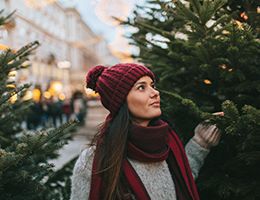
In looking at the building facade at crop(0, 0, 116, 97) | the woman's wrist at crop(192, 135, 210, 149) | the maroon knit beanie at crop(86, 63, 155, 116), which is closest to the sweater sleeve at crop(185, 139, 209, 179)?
the woman's wrist at crop(192, 135, 210, 149)

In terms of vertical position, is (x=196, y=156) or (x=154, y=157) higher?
(x=154, y=157)

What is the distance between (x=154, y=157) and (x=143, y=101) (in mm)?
271

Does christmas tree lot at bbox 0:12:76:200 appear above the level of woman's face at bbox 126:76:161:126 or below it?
below

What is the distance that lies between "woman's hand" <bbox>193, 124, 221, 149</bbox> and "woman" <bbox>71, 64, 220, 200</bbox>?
0.70ft

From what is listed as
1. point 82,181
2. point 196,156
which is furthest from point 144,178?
point 196,156

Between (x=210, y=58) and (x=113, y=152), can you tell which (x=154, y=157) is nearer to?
(x=113, y=152)

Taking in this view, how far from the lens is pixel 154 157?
1605 mm

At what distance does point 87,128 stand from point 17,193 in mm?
12351

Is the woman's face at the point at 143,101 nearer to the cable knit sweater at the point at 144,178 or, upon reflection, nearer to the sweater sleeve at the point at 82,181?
the cable knit sweater at the point at 144,178

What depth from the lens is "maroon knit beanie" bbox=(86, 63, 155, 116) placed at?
5.48ft

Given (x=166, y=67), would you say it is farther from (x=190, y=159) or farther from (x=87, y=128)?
(x=87, y=128)

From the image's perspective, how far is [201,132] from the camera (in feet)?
6.36

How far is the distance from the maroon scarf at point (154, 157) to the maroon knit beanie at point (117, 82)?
0.16 metres

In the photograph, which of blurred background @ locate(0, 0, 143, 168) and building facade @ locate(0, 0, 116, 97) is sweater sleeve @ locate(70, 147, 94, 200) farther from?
building facade @ locate(0, 0, 116, 97)
